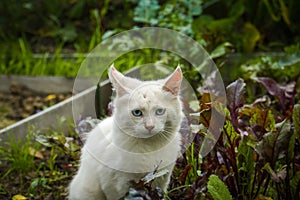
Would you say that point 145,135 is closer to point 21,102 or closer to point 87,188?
point 87,188

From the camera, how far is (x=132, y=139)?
2307 millimetres

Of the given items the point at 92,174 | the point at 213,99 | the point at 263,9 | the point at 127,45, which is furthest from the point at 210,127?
the point at 263,9

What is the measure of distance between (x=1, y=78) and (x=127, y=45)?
1.25 m

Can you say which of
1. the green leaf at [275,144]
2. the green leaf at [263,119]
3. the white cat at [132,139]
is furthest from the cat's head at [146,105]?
the green leaf at [263,119]

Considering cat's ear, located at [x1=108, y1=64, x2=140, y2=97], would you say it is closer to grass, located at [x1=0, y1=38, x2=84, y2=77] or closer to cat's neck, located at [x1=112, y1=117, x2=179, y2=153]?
cat's neck, located at [x1=112, y1=117, x2=179, y2=153]

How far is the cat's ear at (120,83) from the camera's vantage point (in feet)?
7.30

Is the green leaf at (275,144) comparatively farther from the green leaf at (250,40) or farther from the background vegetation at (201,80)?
the green leaf at (250,40)

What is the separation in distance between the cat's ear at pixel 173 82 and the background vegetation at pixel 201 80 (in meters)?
0.31

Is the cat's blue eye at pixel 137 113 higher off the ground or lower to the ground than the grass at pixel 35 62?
higher

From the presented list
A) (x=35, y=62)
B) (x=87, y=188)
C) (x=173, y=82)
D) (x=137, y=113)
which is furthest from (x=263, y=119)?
(x=35, y=62)

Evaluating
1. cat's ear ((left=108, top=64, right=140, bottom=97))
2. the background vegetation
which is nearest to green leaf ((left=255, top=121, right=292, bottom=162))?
the background vegetation

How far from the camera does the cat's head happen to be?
7.20 feet

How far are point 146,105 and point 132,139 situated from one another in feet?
0.62

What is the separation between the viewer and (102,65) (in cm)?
436
